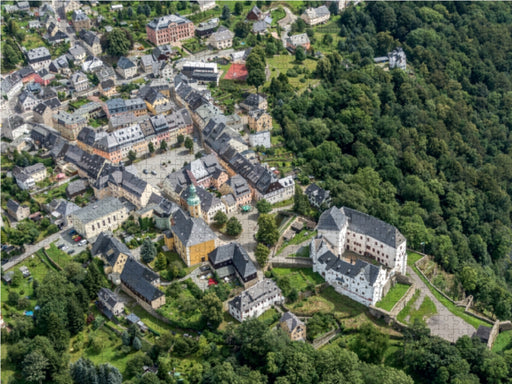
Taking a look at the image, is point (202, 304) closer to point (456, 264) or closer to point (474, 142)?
point (456, 264)

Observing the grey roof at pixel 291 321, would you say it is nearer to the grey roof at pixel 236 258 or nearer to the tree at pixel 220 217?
the grey roof at pixel 236 258

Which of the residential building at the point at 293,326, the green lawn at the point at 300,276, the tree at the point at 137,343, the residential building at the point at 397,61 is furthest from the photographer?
the residential building at the point at 397,61

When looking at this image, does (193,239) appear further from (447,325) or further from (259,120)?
(259,120)

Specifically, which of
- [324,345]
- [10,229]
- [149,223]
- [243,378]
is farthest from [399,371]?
[10,229]

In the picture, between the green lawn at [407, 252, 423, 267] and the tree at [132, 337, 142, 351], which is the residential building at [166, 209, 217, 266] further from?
the green lawn at [407, 252, 423, 267]

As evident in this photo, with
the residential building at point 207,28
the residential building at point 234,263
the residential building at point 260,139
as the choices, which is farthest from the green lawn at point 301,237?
the residential building at point 207,28

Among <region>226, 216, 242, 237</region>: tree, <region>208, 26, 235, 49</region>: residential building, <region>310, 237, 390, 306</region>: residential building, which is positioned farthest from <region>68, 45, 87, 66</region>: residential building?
<region>310, 237, 390, 306</region>: residential building
